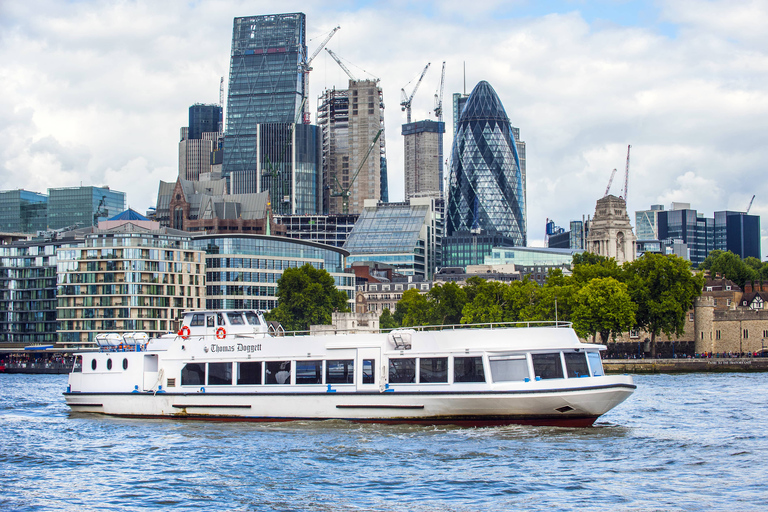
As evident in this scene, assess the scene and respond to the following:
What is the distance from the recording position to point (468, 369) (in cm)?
3859

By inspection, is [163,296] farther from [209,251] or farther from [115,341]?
[115,341]

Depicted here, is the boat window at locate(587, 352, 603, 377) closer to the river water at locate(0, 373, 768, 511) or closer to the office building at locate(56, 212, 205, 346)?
the river water at locate(0, 373, 768, 511)

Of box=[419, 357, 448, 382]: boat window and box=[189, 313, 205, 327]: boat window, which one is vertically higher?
box=[189, 313, 205, 327]: boat window

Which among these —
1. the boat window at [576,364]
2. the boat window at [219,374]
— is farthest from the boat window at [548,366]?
the boat window at [219,374]

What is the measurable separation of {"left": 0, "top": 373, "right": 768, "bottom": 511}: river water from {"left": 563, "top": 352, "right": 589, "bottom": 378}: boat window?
2284mm

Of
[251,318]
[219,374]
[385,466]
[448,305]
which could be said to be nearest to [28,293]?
[448,305]

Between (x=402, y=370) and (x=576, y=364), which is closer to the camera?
(x=576, y=364)

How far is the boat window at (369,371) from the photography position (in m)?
40.3

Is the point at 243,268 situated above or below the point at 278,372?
above

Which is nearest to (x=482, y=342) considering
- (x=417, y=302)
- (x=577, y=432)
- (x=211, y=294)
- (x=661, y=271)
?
(x=577, y=432)

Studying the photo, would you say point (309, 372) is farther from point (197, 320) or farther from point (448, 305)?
point (448, 305)

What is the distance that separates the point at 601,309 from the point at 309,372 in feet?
209

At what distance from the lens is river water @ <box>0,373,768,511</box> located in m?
26.7

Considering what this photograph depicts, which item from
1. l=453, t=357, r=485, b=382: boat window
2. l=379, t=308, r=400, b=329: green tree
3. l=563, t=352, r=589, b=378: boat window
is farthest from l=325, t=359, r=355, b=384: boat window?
l=379, t=308, r=400, b=329: green tree
